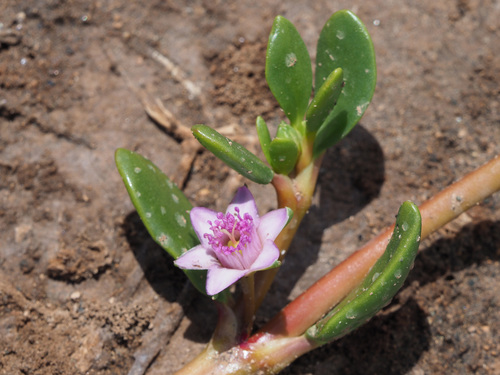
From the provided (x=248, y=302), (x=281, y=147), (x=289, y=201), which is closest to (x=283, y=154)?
(x=281, y=147)

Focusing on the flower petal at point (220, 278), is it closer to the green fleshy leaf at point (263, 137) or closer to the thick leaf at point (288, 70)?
the green fleshy leaf at point (263, 137)

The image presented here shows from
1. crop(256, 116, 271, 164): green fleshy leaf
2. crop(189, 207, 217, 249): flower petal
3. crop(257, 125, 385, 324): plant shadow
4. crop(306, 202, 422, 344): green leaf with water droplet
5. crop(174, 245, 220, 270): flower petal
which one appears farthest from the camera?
crop(257, 125, 385, 324): plant shadow

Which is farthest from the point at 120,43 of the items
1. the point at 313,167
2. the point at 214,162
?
the point at 313,167

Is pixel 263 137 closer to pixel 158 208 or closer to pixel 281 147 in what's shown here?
pixel 281 147

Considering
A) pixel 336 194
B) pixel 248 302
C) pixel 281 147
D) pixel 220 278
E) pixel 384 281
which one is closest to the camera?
pixel 384 281

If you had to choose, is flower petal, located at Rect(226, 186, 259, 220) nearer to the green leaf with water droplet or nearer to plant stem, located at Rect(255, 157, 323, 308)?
plant stem, located at Rect(255, 157, 323, 308)

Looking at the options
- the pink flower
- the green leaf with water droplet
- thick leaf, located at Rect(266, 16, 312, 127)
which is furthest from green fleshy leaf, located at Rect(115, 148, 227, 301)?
thick leaf, located at Rect(266, 16, 312, 127)

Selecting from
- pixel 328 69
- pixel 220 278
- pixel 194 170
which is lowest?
pixel 194 170
